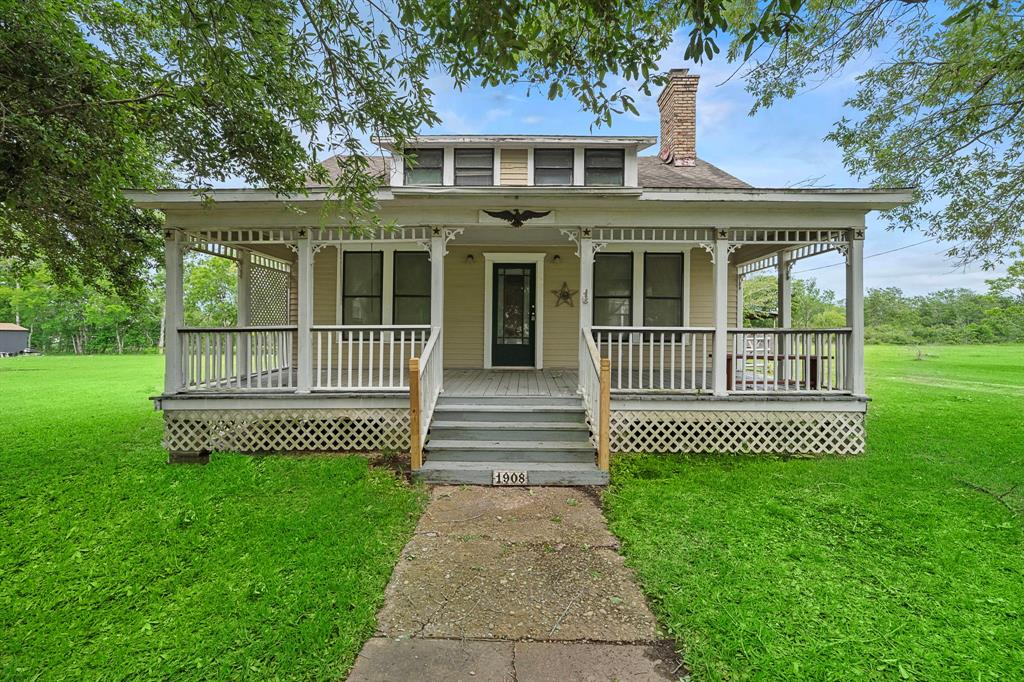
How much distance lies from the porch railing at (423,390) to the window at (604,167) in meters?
4.03

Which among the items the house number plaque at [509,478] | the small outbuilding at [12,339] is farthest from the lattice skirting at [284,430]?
the small outbuilding at [12,339]

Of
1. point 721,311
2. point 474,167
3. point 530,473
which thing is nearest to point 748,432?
point 721,311

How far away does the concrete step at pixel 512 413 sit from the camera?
19.6 feet

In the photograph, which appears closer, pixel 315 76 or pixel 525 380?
pixel 315 76

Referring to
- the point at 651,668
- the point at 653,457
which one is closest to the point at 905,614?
the point at 651,668

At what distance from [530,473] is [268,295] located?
21.5 feet

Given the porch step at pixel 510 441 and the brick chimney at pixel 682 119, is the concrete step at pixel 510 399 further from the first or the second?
the brick chimney at pixel 682 119

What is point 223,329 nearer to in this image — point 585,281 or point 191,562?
point 191,562

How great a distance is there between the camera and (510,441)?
566 centimetres

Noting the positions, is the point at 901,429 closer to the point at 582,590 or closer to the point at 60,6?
the point at 582,590

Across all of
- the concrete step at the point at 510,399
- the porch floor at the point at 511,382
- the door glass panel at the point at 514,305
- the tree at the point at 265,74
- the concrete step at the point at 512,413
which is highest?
the tree at the point at 265,74

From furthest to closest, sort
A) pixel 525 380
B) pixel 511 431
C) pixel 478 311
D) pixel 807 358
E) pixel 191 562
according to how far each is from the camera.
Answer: pixel 478 311 < pixel 525 380 < pixel 807 358 < pixel 511 431 < pixel 191 562

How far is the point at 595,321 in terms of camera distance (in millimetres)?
8750

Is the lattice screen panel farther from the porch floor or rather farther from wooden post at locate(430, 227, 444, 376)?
wooden post at locate(430, 227, 444, 376)
